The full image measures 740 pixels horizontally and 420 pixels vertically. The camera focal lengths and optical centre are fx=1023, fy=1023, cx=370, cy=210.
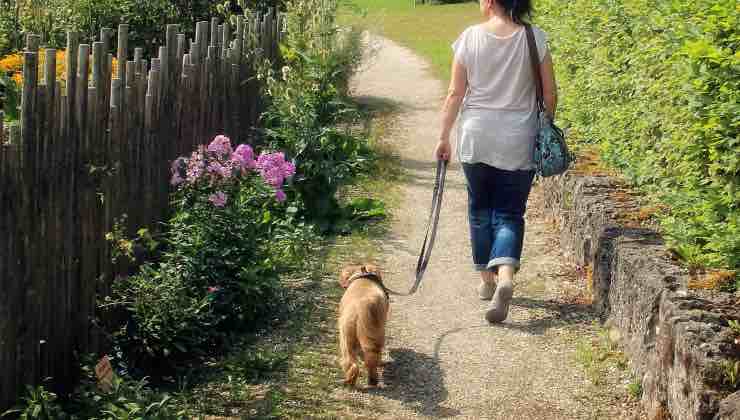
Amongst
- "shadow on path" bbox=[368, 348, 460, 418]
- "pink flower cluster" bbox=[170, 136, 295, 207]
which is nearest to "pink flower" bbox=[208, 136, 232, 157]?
"pink flower cluster" bbox=[170, 136, 295, 207]

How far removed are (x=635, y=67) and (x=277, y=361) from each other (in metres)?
2.96

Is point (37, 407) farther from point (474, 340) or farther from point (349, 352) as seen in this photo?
point (474, 340)

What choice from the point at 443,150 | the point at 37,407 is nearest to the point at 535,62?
the point at 443,150

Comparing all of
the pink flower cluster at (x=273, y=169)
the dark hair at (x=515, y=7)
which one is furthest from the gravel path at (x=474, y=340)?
the dark hair at (x=515, y=7)

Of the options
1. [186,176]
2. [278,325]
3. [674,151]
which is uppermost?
[674,151]

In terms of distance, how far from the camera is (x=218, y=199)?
5664 millimetres

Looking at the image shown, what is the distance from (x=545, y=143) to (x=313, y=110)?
10.5 ft

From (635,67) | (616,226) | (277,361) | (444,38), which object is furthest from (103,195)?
(444,38)

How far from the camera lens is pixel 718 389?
13.0 feet

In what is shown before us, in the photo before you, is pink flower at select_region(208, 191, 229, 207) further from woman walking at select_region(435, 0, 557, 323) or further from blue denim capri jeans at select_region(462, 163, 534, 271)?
blue denim capri jeans at select_region(462, 163, 534, 271)

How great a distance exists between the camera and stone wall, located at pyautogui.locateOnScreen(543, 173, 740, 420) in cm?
404

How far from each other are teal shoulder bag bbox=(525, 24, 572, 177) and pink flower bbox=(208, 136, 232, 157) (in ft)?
5.85

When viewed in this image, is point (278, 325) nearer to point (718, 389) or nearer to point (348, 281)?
point (348, 281)

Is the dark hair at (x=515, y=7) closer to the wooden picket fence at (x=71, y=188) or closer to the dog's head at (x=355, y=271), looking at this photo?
the dog's head at (x=355, y=271)
